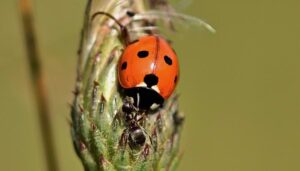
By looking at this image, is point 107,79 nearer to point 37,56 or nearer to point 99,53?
point 99,53

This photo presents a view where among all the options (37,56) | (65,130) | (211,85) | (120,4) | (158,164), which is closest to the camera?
(158,164)

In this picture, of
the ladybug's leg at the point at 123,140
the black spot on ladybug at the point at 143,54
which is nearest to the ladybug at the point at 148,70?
the black spot on ladybug at the point at 143,54

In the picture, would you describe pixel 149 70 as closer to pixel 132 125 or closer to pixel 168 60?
pixel 168 60

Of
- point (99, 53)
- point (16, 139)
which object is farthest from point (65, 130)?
point (99, 53)

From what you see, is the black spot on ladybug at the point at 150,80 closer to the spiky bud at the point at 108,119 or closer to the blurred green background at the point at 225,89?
the spiky bud at the point at 108,119

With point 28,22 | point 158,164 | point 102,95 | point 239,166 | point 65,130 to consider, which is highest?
point 28,22

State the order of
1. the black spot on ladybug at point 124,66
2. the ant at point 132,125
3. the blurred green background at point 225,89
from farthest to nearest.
Result: 1. the blurred green background at point 225,89
2. the black spot on ladybug at point 124,66
3. the ant at point 132,125

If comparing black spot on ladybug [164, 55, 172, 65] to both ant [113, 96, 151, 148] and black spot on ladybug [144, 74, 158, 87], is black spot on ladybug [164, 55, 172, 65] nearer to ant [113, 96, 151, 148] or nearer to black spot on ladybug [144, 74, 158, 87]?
black spot on ladybug [144, 74, 158, 87]
